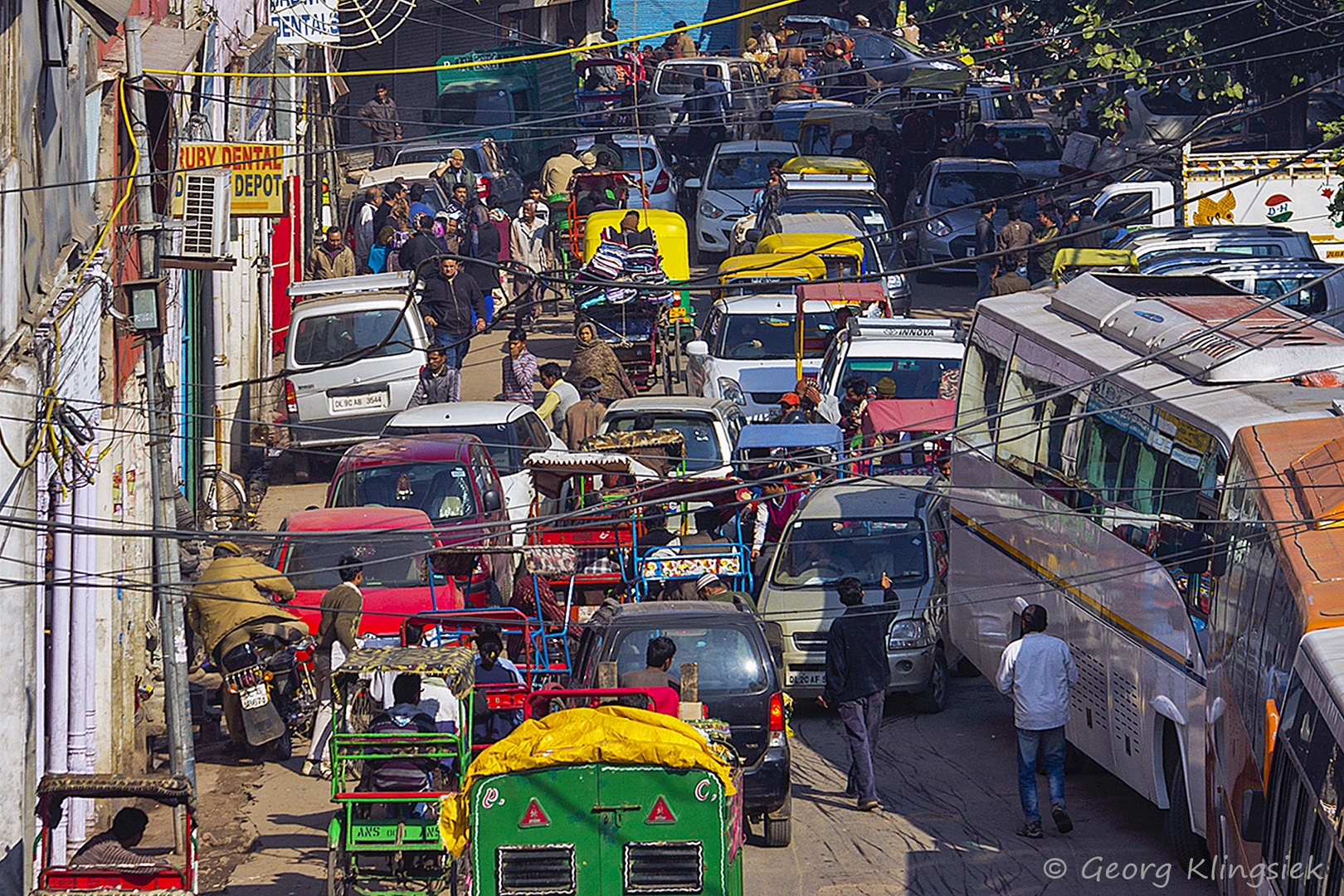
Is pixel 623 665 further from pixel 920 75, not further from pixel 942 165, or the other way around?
pixel 920 75

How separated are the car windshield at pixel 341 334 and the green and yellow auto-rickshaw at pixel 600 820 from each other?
13101mm

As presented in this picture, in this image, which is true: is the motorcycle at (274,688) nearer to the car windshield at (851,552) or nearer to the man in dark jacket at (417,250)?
the car windshield at (851,552)

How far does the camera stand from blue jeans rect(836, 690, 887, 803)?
39.3 feet

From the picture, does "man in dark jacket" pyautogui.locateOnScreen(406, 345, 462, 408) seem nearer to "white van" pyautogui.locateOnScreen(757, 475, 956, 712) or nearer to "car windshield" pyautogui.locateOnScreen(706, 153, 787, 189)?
"white van" pyautogui.locateOnScreen(757, 475, 956, 712)

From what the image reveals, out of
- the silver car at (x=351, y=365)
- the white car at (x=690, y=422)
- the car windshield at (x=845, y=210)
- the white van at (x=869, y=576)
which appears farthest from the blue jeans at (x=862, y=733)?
the car windshield at (x=845, y=210)

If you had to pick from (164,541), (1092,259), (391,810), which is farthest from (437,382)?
(391,810)

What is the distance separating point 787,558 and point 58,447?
253 inches

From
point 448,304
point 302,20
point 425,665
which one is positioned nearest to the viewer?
point 425,665

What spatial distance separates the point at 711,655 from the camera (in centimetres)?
1142

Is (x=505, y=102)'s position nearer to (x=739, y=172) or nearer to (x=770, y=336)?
(x=739, y=172)

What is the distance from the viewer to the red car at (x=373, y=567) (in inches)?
564

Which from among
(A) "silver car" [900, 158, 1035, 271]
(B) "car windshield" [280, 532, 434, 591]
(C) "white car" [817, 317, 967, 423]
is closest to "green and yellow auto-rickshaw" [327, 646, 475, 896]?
(B) "car windshield" [280, 532, 434, 591]

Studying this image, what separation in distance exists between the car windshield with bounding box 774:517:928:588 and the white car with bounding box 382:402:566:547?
312 centimetres

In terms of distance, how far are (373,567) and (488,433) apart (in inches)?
128
